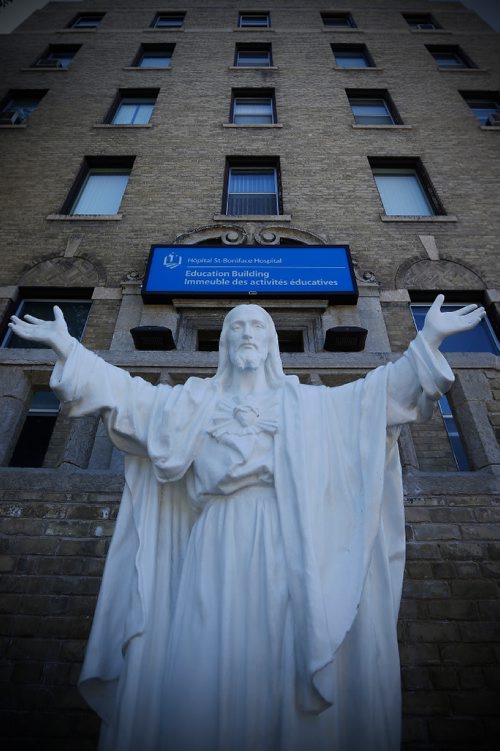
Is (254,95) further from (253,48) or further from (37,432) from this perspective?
(37,432)

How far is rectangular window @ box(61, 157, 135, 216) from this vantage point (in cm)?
884

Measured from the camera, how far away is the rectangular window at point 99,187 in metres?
8.84

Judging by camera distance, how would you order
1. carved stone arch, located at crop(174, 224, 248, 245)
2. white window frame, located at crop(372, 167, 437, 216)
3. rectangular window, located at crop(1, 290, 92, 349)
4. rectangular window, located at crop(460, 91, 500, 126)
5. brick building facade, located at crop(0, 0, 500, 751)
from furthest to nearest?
rectangular window, located at crop(460, 91, 500, 126) → white window frame, located at crop(372, 167, 437, 216) → carved stone arch, located at crop(174, 224, 248, 245) → rectangular window, located at crop(1, 290, 92, 349) → brick building facade, located at crop(0, 0, 500, 751)

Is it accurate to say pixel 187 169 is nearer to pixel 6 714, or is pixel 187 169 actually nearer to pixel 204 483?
pixel 204 483

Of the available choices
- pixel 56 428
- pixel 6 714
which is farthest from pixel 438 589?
pixel 56 428

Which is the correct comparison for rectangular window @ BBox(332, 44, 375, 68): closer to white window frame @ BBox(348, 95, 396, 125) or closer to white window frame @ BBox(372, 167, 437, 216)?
white window frame @ BBox(348, 95, 396, 125)

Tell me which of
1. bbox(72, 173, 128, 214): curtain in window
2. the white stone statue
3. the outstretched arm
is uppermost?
bbox(72, 173, 128, 214): curtain in window

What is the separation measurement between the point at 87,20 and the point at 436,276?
674 inches

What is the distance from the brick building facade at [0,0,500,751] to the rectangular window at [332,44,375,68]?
8 centimetres

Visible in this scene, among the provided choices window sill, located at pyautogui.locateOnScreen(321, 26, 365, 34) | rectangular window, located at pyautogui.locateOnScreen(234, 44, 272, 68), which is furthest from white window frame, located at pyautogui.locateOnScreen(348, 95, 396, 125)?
window sill, located at pyautogui.locateOnScreen(321, 26, 365, 34)

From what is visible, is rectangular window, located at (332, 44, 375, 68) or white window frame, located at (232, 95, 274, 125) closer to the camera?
white window frame, located at (232, 95, 274, 125)

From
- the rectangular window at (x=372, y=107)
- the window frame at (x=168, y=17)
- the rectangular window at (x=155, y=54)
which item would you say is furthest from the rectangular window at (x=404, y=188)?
the window frame at (x=168, y=17)

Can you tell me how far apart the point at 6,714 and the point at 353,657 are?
3.05 metres

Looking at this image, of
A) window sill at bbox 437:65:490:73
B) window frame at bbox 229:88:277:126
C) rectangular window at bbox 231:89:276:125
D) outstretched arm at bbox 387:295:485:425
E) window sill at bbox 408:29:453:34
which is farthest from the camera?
window sill at bbox 408:29:453:34
